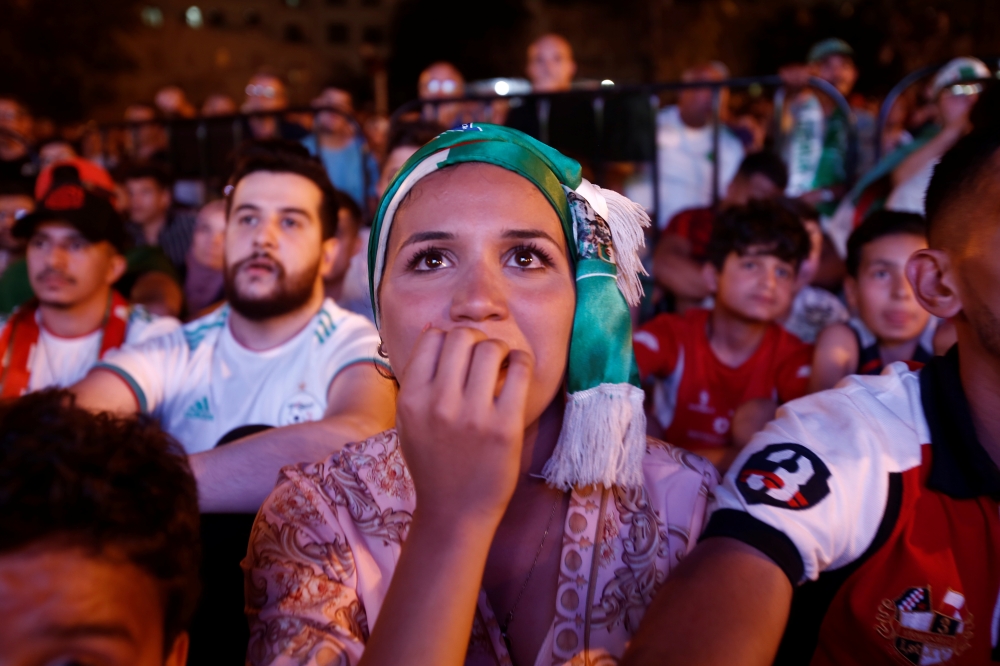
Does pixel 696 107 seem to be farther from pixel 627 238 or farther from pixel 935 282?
pixel 627 238

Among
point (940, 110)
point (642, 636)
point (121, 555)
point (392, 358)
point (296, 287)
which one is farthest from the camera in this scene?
point (940, 110)

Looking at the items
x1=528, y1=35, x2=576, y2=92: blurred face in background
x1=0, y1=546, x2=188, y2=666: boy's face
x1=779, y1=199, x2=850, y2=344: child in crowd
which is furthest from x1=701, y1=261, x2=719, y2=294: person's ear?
x1=0, y1=546, x2=188, y2=666: boy's face

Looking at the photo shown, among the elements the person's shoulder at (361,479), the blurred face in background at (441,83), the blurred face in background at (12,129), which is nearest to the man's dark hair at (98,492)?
the person's shoulder at (361,479)

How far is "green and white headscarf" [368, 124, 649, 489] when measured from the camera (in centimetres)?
136

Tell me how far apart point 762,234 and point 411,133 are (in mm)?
2276

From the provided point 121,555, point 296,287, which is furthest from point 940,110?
point 121,555

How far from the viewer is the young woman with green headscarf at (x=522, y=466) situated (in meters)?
1.30

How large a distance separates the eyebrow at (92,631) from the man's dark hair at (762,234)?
10.1ft

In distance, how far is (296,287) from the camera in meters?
2.90

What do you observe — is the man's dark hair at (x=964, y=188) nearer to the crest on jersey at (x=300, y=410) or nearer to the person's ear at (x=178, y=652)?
the person's ear at (x=178, y=652)

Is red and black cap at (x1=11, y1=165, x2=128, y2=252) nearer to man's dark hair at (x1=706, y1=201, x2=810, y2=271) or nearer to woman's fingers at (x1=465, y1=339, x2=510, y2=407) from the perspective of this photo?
man's dark hair at (x1=706, y1=201, x2=810, y2=271)

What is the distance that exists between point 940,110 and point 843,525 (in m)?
4.21

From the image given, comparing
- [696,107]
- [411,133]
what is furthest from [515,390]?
[696,107]

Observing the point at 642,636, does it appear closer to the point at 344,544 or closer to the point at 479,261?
A: the point at 344,544
